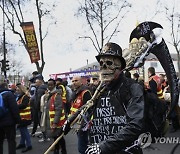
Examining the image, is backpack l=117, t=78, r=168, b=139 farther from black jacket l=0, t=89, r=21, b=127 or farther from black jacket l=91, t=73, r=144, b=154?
black jacket l=0, t=89, r=21, b=127

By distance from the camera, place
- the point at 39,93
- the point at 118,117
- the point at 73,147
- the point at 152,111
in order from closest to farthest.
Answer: the point at 152,111 → the point at 118,117 → the point at 73,147 → the point at 39,93

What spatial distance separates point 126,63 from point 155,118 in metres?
0.72

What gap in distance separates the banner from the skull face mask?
18519 mm

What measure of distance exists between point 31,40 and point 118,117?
18.9 meters

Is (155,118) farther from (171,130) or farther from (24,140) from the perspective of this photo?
(171,130)

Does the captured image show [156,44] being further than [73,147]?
No

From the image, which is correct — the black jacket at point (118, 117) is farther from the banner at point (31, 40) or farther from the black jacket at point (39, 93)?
the banner at point (31, 40)

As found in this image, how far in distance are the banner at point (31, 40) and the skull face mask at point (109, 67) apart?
729 inches

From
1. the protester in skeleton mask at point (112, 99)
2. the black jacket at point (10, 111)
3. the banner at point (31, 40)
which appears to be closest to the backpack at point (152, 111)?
the protester in skeleton mask at point (112, 99)

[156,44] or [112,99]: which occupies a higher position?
[156,44]

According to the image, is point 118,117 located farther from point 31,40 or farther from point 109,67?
point 31,40

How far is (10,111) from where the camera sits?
647 centimetres

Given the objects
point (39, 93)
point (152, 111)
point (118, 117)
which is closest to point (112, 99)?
point (118, 117)

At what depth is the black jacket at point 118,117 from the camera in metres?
2.28
